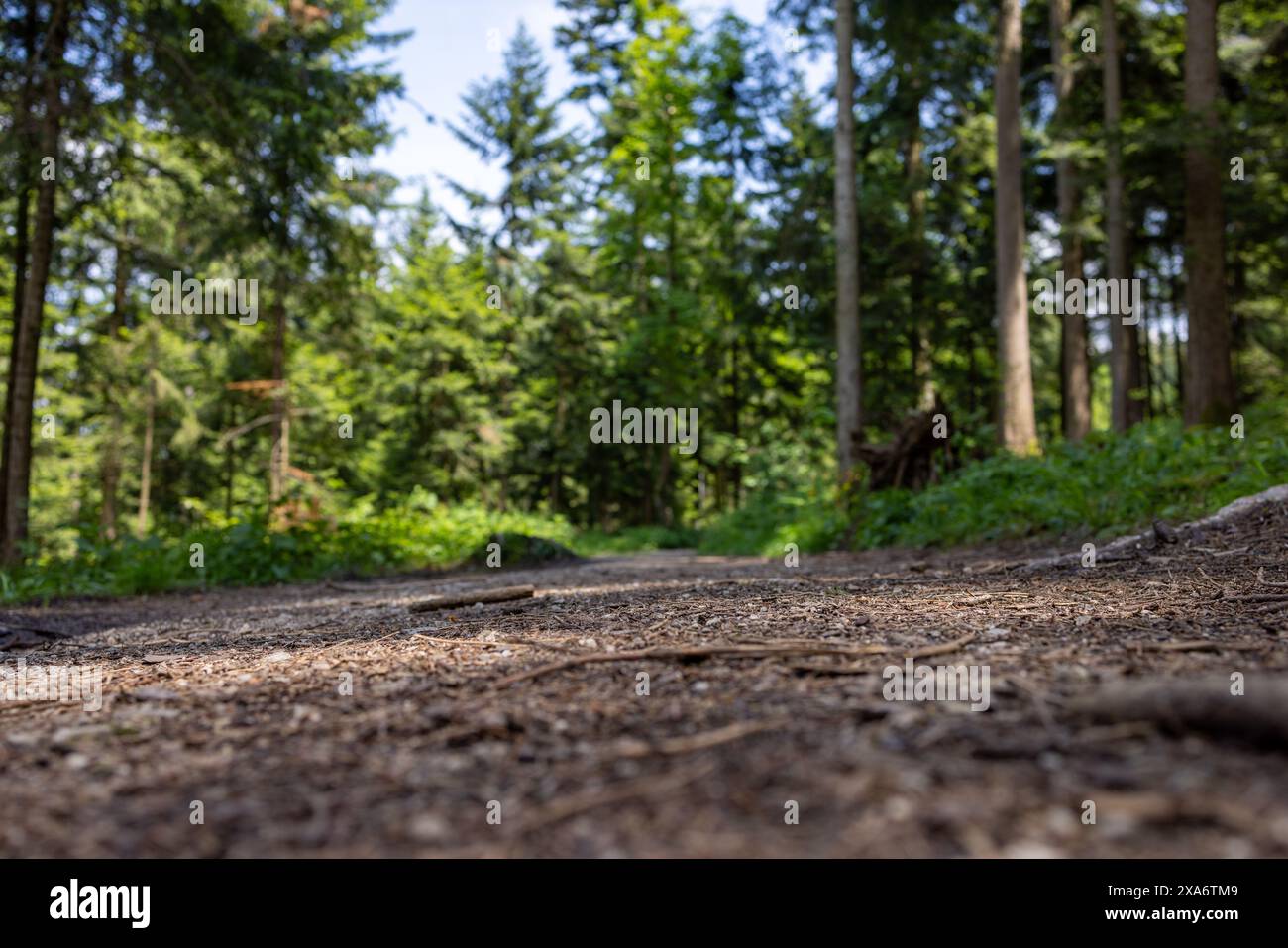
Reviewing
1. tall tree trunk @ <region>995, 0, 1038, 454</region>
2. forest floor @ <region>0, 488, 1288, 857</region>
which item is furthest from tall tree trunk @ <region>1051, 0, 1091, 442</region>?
forest floor @ <region>0, 488, 1288, 857</region>

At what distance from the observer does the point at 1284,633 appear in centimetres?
286

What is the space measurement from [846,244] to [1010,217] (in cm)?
262

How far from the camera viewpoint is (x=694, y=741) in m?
1.83

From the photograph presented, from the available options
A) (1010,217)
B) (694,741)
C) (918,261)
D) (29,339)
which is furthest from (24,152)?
(918,261)

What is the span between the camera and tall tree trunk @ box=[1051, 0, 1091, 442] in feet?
Answer: 52.1

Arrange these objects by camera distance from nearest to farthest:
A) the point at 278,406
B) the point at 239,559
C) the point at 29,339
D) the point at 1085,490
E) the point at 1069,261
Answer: the point at 1085,490
the point at 239,559
the point at 29,339
the point at 1069,261
the point at 278,406

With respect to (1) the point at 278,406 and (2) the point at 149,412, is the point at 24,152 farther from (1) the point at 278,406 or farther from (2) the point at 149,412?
(2) the point at 149,412

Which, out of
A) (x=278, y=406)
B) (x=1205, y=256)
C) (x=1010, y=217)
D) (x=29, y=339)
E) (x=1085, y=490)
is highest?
(x=1010, y=217)

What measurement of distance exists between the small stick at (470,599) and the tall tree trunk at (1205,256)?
9.74m

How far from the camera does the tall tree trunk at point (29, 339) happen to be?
8812mm

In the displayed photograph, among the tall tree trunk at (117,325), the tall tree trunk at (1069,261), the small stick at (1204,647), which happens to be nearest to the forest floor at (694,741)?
the small stick at (1204,647)

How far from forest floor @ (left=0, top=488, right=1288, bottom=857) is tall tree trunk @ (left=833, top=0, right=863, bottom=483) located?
9.03 meters

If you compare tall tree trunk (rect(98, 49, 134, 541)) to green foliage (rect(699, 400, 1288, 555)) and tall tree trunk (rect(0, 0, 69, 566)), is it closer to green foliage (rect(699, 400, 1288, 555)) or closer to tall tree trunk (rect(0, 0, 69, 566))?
tall tree trunk (rect(0, 0, 69, 566))

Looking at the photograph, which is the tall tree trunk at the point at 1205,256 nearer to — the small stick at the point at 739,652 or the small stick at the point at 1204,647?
the small stick at the point at 1204,647
